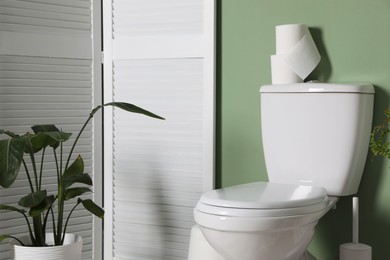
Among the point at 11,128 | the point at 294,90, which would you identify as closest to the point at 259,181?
the point at 294,90

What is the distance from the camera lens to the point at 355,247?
2338 millimetres

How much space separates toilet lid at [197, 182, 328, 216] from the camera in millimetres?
2006

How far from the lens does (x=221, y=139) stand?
2746mm

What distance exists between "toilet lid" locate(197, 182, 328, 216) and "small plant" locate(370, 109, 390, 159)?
0.75ft

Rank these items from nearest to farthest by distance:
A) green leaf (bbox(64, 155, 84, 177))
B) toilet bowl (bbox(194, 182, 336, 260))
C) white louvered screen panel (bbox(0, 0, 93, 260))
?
toilet bowl (bbox(194, 182, 336, 260)) → green leaf (bbox(64, 155, 84, 177)) → white louvered screen panel (bbox(0, 0, 93, 260))

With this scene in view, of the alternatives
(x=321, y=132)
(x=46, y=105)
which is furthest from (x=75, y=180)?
(x=321, y=132)

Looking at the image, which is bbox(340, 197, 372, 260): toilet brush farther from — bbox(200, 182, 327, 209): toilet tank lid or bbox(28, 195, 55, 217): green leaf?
bbox(28, 195, 55, 217): green leaf

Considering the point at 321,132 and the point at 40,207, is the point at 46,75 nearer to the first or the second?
the point at 40,207

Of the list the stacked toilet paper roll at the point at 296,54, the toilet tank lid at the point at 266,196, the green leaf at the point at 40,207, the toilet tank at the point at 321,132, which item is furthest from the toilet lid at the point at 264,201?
the green leaf at the point at 40,207

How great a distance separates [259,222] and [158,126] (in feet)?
3.15

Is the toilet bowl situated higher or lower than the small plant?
lower

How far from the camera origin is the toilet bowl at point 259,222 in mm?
1997

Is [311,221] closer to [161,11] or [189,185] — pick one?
[189,185]

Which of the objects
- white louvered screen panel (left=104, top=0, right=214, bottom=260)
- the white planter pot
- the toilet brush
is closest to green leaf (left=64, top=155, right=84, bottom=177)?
the white planter pot
